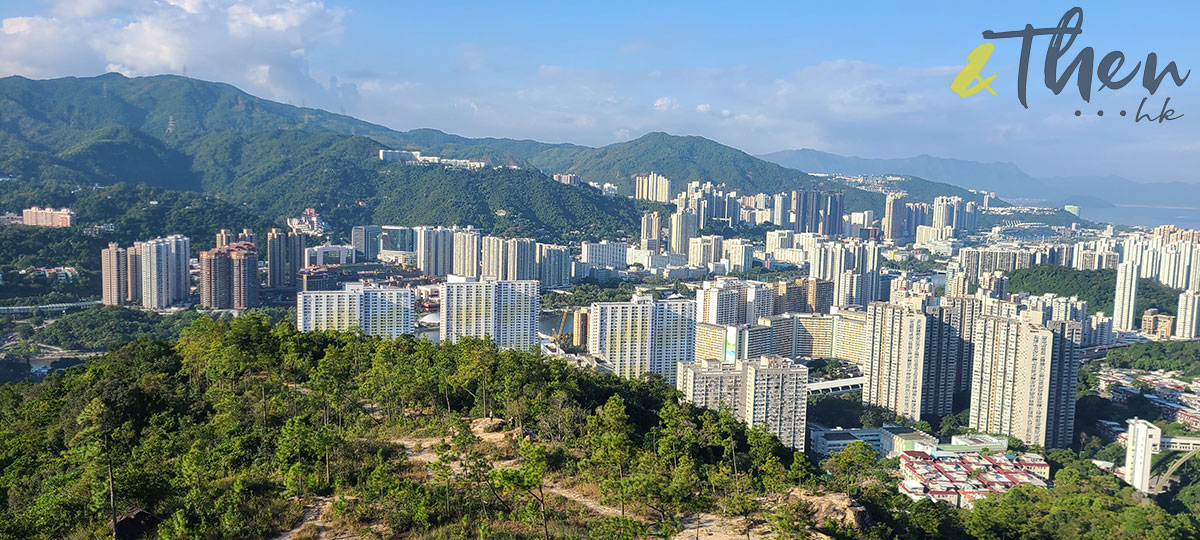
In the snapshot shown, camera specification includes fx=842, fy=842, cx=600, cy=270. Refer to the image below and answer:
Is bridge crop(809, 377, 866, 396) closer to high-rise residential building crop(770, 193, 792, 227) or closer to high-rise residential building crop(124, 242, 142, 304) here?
high-rise residential building crop(124, 242, 142, 304)

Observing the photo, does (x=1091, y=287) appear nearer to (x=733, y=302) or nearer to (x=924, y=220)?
(x=733, y=302)

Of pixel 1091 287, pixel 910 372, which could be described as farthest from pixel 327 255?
pixel 1091 287

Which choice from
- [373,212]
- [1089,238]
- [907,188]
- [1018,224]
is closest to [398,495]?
[373,212]

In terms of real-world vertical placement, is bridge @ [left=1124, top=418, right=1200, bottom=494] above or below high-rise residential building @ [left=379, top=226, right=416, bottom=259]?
below

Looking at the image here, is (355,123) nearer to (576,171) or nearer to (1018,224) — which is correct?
(576,171)

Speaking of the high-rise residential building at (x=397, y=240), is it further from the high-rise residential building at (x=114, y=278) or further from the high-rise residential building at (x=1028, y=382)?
the high-rise residential building at (x=1028, y=382)

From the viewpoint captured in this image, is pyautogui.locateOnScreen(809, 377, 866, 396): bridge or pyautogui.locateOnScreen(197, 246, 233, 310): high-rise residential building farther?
pyautogui.locateOnScreen(197, 246, 233, 310): high-rise residential building

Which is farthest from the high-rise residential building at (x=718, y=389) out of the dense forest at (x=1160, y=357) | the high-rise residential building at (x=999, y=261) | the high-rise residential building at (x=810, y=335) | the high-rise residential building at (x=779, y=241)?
the high-rise residential building at (x=779, y=241)

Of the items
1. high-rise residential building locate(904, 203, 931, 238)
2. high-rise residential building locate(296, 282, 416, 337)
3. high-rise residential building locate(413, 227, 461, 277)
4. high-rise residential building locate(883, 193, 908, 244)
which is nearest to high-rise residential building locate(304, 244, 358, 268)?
high-rise residential building locate(413, 227, 461, 277)
